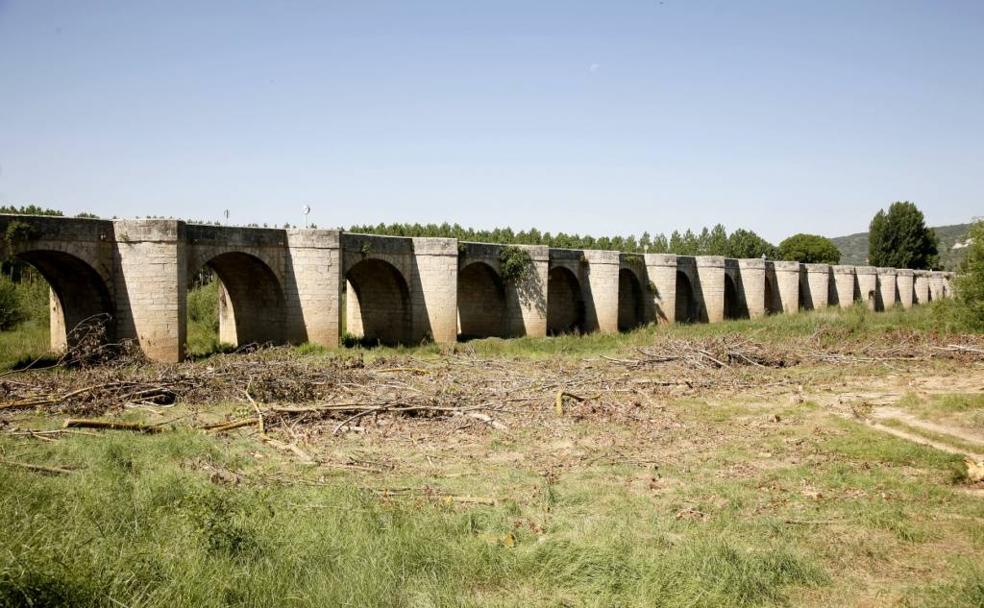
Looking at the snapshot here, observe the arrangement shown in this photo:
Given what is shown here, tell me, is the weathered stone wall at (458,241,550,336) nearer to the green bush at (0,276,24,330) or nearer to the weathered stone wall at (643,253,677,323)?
the weathered stone wall at (643,253,677,323)

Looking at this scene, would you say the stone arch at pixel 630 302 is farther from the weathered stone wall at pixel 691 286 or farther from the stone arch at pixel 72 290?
→ the stone arch at pixel 72 290

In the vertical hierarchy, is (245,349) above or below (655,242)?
below

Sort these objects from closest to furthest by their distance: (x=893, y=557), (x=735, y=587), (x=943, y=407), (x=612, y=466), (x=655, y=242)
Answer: (x=735, y=587)
(x=893, y=557)
(x=612, y=466)
(x=943, y=407)
(x=655, y=242)

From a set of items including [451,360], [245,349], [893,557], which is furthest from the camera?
→ [245,349]

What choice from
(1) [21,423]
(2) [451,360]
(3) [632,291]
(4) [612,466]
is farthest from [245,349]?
(3) [632,291]

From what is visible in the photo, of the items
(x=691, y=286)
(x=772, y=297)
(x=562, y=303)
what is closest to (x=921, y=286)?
(x=772, y=297)

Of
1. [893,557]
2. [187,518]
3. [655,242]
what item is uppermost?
[655,242]

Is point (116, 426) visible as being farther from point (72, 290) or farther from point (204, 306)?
point (204, 306)

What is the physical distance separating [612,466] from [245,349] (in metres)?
12.2

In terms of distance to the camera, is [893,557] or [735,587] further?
[893,557]

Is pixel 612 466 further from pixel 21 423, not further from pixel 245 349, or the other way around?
pixel 245 349

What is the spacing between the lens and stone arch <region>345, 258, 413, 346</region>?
21.6m

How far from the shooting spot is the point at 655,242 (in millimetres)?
53750

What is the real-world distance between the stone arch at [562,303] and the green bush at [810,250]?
47879 millimetres
